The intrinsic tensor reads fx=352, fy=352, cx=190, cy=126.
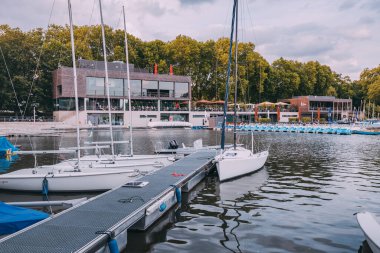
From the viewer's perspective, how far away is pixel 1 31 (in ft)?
243

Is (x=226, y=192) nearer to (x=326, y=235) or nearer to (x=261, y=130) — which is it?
(x=326, y=235)

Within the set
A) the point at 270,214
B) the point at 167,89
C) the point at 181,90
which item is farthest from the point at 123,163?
the point at 181,90

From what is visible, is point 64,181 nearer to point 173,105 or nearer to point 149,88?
point 149,88

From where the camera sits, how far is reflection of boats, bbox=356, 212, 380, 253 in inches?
326

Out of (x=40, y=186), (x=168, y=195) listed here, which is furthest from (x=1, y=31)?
(x=168, y=195)

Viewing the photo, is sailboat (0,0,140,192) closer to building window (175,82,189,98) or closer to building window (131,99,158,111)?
building window (131,99,158,111)

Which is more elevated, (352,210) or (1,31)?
A: (1,31)

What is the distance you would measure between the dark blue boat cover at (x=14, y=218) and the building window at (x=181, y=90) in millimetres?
76415

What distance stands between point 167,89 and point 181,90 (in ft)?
12.3

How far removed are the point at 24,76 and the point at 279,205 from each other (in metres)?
72.2

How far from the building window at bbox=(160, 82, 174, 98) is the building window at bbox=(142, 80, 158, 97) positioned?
1632 millimetres

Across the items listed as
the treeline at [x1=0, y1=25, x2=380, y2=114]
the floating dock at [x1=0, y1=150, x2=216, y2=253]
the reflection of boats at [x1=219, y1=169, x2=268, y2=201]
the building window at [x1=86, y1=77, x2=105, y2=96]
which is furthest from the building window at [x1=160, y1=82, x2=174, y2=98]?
the floating dock at [x1=0, y1=150, x2=216, y2=253]

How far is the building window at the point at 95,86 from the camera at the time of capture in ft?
240

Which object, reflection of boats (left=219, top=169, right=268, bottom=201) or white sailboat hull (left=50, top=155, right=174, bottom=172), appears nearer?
reflection of boats (left=219, top=169, right=268, bottom=201)
